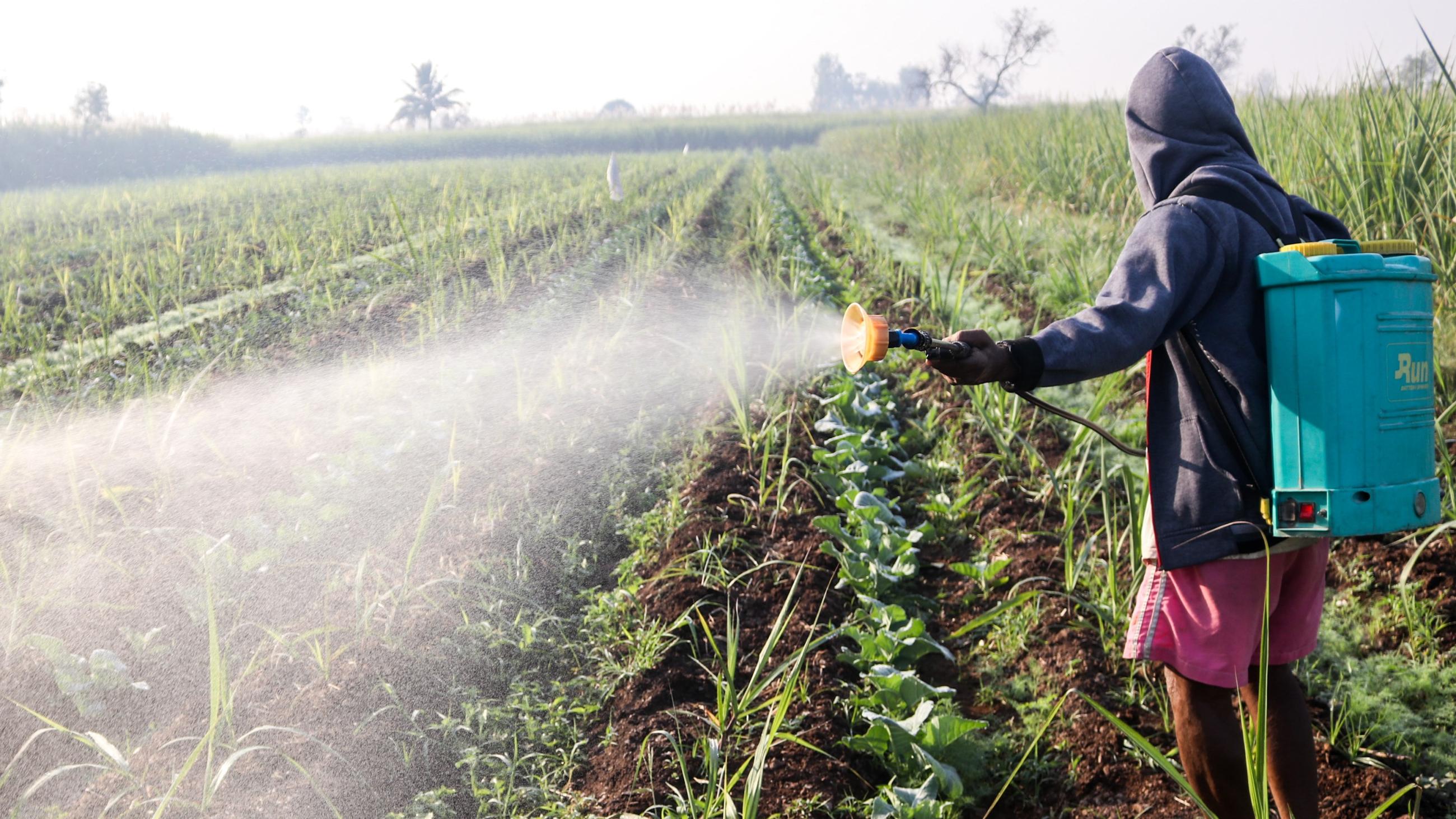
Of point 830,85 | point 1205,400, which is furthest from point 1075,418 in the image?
point 830,85

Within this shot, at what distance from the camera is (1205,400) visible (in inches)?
58.4

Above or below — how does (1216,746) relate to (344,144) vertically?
below

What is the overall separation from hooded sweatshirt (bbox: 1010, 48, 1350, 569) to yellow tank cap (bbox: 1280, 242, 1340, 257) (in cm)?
Result: 8

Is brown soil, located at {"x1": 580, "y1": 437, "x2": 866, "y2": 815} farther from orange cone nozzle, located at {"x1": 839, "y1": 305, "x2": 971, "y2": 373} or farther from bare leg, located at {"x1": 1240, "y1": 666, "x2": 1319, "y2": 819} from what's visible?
orange cone nozzle, located at {"x1": 839, "y1": 305, "x2": 971, "y2": 373}

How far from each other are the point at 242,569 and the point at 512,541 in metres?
0.73

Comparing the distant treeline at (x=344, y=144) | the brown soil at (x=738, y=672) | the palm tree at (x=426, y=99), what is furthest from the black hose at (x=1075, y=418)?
the palm tree at (x=426, y=99)

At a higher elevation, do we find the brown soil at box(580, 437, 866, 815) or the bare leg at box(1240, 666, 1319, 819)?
the bare leg at box(1240, 666, 1319, 819)

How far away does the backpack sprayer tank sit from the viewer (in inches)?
52.4

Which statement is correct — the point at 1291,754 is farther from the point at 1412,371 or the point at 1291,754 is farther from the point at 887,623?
the point at 887,623

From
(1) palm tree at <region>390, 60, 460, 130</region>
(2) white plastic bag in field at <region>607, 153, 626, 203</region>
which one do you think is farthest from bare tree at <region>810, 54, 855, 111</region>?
(2) white plastic bag in field at <region>607, 153, 626, 203</region>

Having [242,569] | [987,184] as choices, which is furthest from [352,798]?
[987,184]

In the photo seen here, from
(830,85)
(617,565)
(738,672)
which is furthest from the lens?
(830,85)

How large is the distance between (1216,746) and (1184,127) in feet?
3.47

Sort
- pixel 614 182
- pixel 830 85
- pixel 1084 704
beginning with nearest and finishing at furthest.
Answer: pixel 1084 704
pixel 614 182
pixel 830 85
